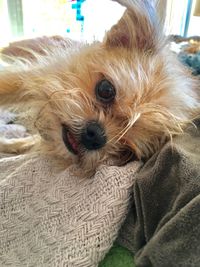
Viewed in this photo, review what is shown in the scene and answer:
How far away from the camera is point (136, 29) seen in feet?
3.78

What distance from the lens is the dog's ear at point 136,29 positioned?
3.65 ft

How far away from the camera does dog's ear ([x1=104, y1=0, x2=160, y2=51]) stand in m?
1.11

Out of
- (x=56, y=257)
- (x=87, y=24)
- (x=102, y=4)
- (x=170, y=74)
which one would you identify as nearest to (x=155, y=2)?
(x=170, y=74)

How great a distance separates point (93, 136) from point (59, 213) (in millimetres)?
241

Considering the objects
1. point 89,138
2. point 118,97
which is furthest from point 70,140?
point 118,97

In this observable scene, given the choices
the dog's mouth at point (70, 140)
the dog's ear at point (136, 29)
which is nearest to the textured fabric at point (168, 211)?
the dog's mouth at point (70, 140)

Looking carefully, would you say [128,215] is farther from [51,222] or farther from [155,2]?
[155,2]

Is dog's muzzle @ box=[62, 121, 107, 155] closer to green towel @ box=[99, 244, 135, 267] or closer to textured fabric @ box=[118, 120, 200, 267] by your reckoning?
textured fabric @ box=[118, 120, 200, 267]

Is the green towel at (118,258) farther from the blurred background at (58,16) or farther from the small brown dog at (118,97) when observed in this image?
the blurred background at (58,16)

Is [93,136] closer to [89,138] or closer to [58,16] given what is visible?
[89,138]

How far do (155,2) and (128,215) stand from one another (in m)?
0.71

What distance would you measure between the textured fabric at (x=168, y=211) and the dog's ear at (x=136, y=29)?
41 centimetres

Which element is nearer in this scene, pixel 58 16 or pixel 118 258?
pixel 118 258

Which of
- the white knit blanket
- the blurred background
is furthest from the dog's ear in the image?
the blurred background
